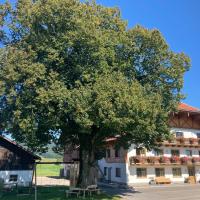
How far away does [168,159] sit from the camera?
50.3m

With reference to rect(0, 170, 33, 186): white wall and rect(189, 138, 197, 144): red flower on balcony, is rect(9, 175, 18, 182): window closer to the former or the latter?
rect(0, 170, 33, 186): white wall

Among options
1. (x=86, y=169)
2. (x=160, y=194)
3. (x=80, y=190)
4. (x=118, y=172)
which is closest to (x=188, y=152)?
(x=118, y=172)

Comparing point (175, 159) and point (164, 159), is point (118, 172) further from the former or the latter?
point (175, 159)

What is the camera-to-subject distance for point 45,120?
97.5ft

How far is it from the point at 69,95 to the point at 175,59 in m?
12.9

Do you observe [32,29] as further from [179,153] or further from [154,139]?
Answer: [179,153]

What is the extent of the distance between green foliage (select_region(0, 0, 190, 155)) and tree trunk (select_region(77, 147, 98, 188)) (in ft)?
2.18

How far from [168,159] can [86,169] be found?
2089cm

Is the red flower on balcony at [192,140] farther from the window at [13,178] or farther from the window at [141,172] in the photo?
the window at [13,178]

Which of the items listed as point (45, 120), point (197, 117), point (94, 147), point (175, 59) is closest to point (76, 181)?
point (94, 147)

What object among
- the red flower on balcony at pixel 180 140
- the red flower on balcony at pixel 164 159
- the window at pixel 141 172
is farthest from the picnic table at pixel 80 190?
the red flower on balcony at pixel 180 140

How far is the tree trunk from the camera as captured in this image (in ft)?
109

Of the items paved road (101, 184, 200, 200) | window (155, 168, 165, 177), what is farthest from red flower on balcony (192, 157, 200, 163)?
paved road (101, 184, 200, 200)

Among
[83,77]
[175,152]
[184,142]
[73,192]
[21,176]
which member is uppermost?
[83,77]
